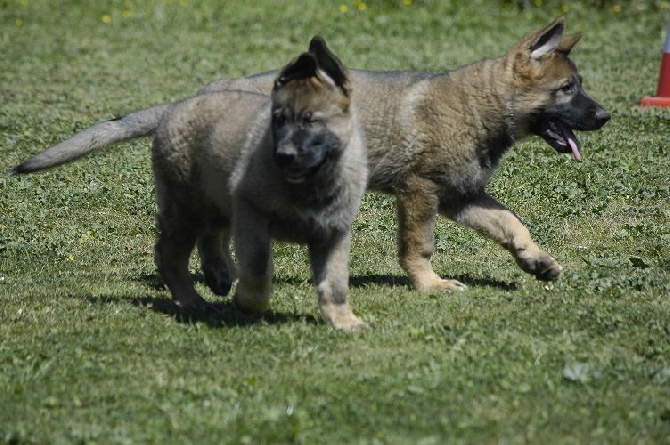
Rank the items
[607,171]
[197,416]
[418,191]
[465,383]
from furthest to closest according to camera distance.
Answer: [607,171], [418,191], [465,383], [197,416]

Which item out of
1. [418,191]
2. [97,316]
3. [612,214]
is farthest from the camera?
[612,214]

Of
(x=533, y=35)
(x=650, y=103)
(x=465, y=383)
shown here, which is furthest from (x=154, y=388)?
(x=650, y=103)

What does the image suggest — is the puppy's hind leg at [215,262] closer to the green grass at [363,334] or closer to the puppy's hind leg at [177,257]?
the puppy's hind leg at [177,257]

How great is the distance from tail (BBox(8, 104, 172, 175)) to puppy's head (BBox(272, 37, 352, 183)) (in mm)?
1413

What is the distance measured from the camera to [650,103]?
Result: 42.3ft

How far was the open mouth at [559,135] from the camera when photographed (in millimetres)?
7617

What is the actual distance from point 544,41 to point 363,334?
2.75 metres

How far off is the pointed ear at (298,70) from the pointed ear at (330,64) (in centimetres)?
4

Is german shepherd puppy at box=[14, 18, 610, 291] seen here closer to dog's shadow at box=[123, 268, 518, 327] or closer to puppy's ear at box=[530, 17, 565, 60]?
puppy's ear at box=[530, 17, 565, 60]

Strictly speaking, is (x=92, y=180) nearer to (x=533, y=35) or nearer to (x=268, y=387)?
(x=533, y=35)

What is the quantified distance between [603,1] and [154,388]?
17163 millimetres

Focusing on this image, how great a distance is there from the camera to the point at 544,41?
7621 millimetres

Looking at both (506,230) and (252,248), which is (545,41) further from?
(252,248)

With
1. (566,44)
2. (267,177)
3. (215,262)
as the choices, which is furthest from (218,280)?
(566,44)
